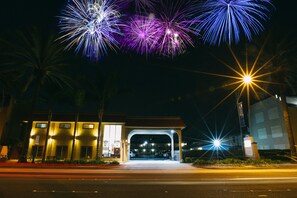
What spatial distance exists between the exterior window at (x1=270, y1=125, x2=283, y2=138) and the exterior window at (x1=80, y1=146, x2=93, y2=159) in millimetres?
35309

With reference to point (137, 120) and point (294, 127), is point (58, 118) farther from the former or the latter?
point (294, 127)

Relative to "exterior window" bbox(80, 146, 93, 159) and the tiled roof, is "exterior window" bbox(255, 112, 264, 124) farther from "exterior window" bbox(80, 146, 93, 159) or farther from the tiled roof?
"exterior window" bbox(80, 146, 93, 159)

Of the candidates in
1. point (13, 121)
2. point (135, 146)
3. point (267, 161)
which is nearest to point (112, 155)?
point (13, 121)

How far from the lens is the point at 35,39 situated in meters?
22.4

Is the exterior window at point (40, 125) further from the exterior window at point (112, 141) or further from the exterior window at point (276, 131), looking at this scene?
the exterior window at point (276, 131)

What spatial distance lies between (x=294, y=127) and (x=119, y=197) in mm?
40984

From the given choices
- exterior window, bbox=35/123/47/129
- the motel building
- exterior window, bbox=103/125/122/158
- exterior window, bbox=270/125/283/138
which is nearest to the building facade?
exterior window, bbox=270/125/283/138

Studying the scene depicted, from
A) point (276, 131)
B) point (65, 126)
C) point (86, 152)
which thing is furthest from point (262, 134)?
point (65, 126)

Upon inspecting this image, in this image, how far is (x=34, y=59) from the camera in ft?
75.5

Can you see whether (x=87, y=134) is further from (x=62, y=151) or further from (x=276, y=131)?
(x=276, y=131)

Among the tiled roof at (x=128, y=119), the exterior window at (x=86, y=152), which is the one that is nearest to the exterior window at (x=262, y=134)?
the tiled roof at (x=128, y=119)

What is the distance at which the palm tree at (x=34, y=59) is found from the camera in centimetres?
2220

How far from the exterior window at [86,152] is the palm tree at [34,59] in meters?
8.69

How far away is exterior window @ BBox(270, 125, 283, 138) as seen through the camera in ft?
130
